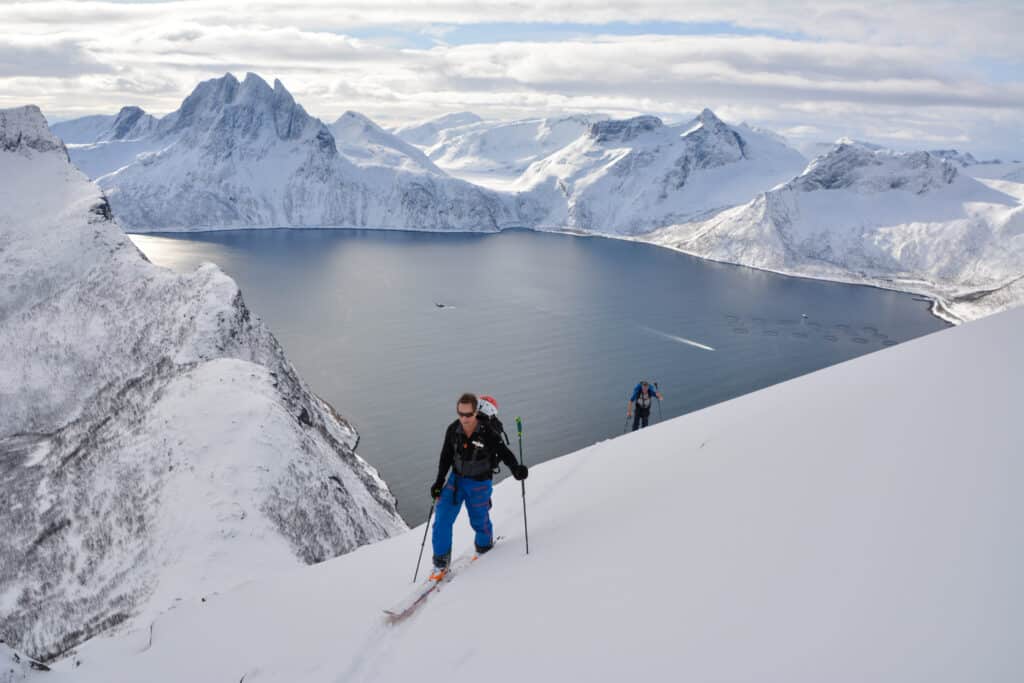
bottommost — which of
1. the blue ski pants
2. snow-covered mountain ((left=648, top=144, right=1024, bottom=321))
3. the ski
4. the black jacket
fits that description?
snow-covered mountain ((left=648, top=144, right=1024, bottom=321))

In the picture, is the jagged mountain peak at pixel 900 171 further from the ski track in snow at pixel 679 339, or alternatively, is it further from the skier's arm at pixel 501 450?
the skier's arm at pixel 501 450

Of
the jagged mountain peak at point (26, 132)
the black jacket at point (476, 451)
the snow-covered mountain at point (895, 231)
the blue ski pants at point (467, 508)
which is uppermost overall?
→ the jagged mountain peak at point (26, 132)

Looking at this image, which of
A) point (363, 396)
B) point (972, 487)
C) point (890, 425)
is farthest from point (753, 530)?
point (363, 396)

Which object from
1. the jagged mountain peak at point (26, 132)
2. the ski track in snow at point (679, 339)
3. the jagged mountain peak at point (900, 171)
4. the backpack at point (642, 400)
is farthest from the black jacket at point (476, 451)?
the jagged mountain peak at point (900, 171)

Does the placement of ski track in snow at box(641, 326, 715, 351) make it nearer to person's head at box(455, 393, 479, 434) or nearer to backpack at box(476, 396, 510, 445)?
backpack at box(476, 396, 510, 445)

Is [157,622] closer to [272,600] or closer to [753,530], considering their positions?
[272,600]

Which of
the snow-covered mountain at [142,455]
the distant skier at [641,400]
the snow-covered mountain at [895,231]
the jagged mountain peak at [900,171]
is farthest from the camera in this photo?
the jagged mountain peak at [900,171]

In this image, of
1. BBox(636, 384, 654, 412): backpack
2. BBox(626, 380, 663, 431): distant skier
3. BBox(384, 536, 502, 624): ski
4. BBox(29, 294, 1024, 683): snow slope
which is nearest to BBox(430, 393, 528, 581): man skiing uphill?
BBox(384, 536, 502, 624): ski

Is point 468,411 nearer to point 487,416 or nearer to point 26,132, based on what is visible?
point 487,416
